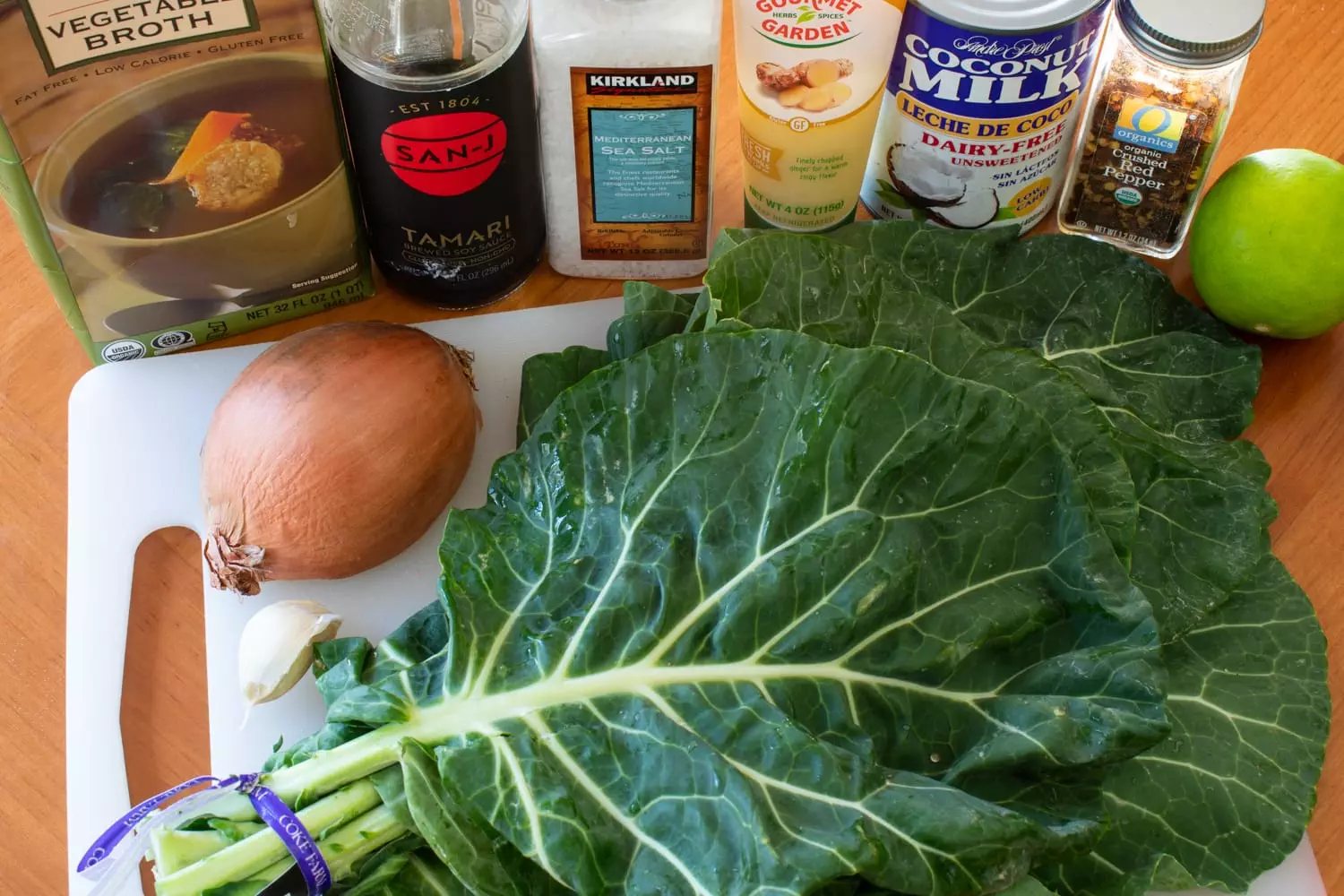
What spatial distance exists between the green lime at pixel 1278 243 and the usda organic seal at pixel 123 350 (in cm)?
82

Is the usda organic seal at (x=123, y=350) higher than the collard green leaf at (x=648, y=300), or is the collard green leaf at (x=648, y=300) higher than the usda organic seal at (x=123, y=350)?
the collard green leaf at (x=648, y=300)

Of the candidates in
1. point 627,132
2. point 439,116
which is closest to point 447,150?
point 439,116

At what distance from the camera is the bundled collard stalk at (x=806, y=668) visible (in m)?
0.73

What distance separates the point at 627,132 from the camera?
97cm

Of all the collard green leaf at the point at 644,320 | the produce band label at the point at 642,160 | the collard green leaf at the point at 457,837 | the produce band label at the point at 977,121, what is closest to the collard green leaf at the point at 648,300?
the collard green leaf at the point at 644,320

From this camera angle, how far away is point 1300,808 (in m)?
0.83

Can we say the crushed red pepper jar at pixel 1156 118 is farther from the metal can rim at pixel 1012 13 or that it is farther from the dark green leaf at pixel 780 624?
the dark green leaf at pixel 780 624

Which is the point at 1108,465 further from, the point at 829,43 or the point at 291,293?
the point at 291,293

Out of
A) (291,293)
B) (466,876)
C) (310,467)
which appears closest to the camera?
(466,876)

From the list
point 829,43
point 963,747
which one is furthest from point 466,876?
point 829,43

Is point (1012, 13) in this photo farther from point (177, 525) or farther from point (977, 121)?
point (177, 525)

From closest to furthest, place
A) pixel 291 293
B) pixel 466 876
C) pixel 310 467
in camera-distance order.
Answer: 1. pixel 466 876
2. pixel 310 467
3. pixel 291 293

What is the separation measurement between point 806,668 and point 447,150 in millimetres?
431

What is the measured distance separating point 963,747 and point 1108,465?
21 cm
